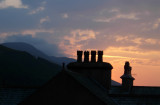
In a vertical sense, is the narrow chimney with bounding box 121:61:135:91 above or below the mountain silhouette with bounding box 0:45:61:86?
above

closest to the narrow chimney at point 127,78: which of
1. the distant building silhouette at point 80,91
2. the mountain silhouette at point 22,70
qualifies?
the distant building silhouette at point 80,91

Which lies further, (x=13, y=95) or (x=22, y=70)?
(x=22, y=70)

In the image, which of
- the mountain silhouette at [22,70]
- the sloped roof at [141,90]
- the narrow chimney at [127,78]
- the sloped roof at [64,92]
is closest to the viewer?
the sloped roof at [64,92]

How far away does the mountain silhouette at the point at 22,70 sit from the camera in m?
116

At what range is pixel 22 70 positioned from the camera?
436ft

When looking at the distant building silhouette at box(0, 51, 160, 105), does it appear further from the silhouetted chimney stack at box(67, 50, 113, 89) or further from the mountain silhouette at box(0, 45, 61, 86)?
the mountain silhouette at box(0, 45, 61, 86)

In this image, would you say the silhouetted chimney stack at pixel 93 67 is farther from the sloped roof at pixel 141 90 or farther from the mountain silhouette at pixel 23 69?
the mountain silhouette at pixel 23 69

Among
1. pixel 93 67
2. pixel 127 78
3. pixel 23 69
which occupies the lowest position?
pixel 23 69

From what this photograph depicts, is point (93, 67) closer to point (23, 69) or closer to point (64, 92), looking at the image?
point (64, 92)

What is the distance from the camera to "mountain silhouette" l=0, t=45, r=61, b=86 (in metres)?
116

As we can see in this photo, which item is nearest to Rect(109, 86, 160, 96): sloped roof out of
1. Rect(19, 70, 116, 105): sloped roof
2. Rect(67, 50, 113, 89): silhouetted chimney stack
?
Rect(67, 50, 113, 89): silhouetted chimney stack

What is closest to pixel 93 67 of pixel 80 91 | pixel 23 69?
pixel 80 91

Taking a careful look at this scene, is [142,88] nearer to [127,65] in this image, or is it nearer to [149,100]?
[127,65]

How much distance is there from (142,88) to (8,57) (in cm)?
12642
